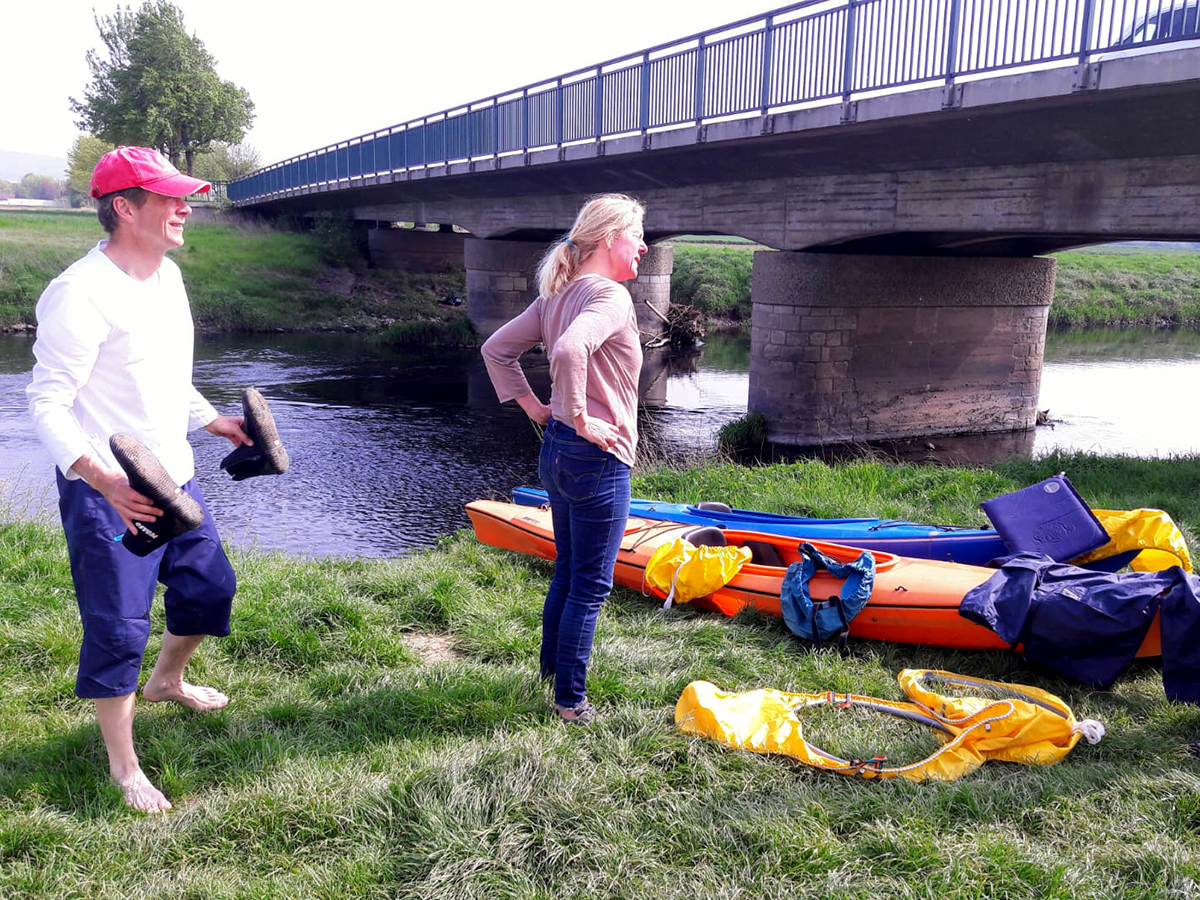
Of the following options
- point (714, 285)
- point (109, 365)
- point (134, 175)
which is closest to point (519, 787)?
point (109, 365)

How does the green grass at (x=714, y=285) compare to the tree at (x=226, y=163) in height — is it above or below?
below

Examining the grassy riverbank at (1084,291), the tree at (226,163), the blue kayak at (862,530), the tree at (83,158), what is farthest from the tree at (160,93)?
the blue kayak at (862,530)

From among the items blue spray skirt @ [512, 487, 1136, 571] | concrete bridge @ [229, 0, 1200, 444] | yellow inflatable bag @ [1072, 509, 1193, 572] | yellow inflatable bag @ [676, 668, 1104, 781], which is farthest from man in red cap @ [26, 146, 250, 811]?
Result: concrete bridge @ [229, 0, 1200, 444]

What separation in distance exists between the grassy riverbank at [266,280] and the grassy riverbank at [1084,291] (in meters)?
7.96

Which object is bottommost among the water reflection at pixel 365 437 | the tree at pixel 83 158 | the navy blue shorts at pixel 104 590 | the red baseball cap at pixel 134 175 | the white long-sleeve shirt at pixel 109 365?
the water reflection at pixel 365 437

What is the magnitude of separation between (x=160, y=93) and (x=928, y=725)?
184 ft

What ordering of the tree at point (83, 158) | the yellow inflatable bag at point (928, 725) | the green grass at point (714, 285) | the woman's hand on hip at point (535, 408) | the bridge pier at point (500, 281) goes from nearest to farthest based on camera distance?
the yellow inflatable bag at point (928, 725), the woman's hand on hip at point (535, 408), the bridge pier at point (500, 281), the green grass at point (714, 285), the tree at point (83, 158)

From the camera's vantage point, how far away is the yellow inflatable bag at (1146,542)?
15.3 ft

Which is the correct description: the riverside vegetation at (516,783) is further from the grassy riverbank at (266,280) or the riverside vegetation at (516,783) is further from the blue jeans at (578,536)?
the grassy riverbank at (266,280)

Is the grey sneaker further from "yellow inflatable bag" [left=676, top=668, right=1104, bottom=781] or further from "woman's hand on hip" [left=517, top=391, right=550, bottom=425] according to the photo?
"woman's hand on hip" [left=517, top=391, right=550, bottom=425]

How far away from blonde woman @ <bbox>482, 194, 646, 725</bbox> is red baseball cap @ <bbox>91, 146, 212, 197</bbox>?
1139mm

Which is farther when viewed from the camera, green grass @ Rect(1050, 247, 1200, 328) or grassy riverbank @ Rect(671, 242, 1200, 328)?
green grass @ Rect(1050, 247, 1200, 328)

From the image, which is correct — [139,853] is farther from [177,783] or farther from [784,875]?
[784,875]

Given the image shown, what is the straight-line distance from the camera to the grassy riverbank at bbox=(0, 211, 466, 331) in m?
27.3
